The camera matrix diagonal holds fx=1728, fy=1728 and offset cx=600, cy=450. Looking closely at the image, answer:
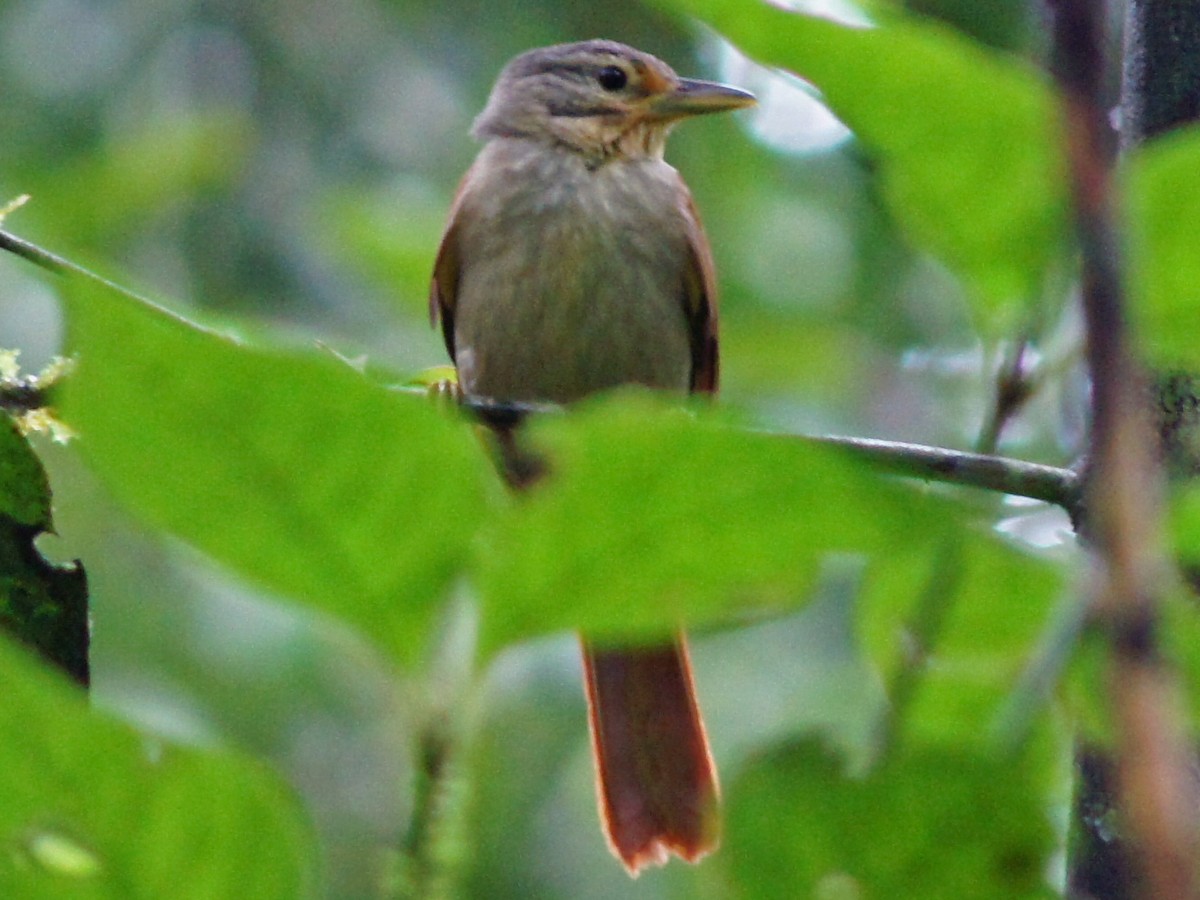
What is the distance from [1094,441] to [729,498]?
0.19 m

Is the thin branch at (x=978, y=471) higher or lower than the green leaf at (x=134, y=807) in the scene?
lower

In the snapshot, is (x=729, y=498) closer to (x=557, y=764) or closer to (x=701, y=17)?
(x=701, y=17)

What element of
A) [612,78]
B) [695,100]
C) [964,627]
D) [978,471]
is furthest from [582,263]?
[964,627]

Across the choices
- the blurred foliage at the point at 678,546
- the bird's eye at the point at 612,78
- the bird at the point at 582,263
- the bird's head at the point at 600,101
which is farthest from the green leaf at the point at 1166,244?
the bird's eye at the point at 612,78

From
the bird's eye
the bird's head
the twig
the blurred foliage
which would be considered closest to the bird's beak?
the bird's head

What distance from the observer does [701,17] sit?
849mm

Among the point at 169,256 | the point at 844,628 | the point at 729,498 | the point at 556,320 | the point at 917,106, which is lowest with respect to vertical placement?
the point at 844,628

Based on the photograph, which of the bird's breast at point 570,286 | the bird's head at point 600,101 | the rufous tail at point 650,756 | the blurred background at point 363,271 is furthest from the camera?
the blurred background at point 363,271

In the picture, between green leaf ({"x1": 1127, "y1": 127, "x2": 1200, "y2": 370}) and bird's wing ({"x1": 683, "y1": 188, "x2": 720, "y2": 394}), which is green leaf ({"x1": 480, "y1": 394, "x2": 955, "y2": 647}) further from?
bird's wing ({"x1": 683, "y1": 188, "x2": 720, "y2": 394})

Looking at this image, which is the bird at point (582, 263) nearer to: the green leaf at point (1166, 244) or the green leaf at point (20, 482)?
the green leaf at point (20, 482)

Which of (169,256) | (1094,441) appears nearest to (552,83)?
(169,256)

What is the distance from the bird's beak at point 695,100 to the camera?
14.4ft

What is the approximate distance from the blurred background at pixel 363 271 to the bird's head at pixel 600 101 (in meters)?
0.57

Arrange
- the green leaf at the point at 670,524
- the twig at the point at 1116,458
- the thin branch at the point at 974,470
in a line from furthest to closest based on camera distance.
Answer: the thin branch at the point at 974,470
the green leaf at the point at 670,524
the twig at the point at 1116,458
